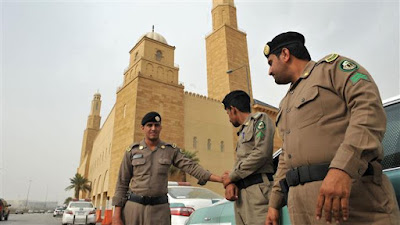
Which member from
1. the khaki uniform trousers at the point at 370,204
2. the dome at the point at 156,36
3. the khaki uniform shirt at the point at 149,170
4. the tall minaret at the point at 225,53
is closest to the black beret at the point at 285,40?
the khaki uniform trousers at the point at 370,204

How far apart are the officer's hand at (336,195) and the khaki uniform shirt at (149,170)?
181cm

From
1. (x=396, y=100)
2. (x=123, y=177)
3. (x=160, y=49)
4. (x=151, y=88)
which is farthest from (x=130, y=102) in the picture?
(x=396, y=100)

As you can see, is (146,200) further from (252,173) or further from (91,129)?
(91,129)

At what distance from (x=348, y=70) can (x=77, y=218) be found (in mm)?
14288

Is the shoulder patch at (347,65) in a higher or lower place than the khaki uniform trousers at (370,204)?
higher

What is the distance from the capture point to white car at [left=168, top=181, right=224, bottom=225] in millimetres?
5117

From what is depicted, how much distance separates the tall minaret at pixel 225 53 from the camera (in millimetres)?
29016

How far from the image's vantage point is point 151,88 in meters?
22.4

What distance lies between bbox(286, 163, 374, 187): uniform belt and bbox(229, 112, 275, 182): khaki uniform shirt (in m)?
0.72

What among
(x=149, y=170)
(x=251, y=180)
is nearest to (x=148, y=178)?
(x=149, y=170)

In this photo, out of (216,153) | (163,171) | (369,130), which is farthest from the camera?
(216,153)

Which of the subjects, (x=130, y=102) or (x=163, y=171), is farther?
(x=130, y=102)

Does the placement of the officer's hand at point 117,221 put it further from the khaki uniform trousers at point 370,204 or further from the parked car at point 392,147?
the khaki uniform trousers at point 370,204

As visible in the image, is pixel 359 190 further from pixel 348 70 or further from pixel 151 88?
pixel 151 88
